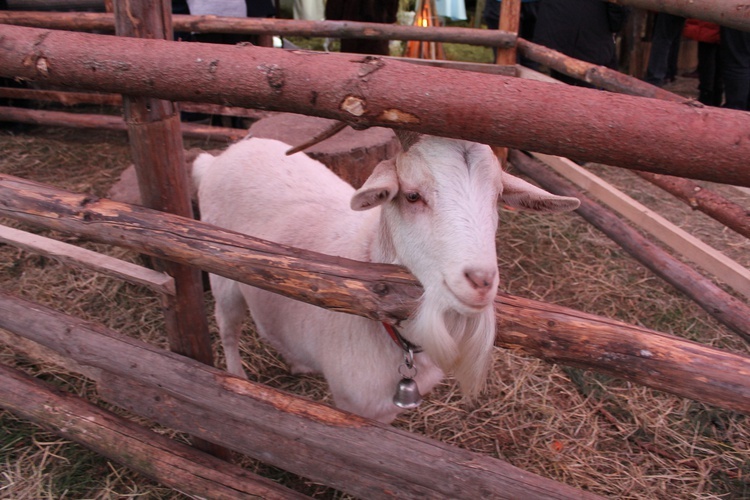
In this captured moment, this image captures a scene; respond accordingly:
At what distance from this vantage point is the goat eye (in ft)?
6.00

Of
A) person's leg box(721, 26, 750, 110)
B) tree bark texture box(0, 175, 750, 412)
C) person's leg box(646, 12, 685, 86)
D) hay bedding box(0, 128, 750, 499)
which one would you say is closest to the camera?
tree bark texture box(0, 175, 750, 412)


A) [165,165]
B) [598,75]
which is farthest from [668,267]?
[165,165]

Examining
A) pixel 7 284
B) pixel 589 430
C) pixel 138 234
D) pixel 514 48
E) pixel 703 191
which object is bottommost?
pixel 589 430

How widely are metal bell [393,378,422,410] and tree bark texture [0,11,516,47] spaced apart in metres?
3.69

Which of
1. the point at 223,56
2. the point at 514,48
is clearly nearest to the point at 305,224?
the point at 223,56

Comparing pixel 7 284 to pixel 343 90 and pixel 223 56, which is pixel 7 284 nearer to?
pixel 223 56

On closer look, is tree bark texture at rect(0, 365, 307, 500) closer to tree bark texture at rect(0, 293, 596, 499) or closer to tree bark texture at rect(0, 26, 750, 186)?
tree bark texture at rect(0, 293, 596, 499)

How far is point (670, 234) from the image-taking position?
3.76 meters

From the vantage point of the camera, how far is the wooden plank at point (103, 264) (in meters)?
2.19

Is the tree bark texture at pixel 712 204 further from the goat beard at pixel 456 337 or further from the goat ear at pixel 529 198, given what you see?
the goat beard at pixel 456 337

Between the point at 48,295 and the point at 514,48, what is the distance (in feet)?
14.3

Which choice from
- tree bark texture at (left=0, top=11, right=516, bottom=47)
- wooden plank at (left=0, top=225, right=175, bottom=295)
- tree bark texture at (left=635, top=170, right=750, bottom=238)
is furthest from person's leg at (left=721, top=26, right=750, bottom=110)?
wooden plank at (left=0, top=225, right=175, bottom=295)

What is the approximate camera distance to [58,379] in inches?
127

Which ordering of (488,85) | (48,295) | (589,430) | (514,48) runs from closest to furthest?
(488,85)
(589,430)
(48,295)
(514,48)
